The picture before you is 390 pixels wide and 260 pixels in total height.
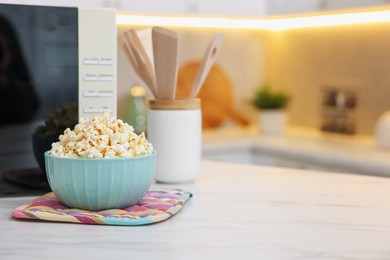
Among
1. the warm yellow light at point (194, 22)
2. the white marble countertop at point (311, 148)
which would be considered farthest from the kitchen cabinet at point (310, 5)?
the white marble countertop at point (311, 148)

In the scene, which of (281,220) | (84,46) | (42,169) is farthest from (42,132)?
(281,220)

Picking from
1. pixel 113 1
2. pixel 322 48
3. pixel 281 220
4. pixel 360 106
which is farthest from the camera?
pixel 322 48

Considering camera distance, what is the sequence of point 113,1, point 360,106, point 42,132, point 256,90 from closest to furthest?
point 42,132 < point 113,1 < point 360,106 < point 256,90

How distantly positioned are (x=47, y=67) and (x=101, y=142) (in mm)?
275

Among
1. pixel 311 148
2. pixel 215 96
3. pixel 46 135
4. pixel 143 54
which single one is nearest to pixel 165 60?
pixel 143 54

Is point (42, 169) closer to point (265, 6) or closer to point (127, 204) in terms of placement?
point (127, 204)

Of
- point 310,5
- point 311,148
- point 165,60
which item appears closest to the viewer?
point 165,60

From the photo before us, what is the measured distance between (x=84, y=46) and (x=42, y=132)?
0.62 feet

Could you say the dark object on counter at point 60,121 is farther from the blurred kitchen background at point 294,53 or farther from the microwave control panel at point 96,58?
the blurred kitchen background at point 294,53

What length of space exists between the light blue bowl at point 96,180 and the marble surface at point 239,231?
5 centimetres

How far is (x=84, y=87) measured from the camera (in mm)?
1223

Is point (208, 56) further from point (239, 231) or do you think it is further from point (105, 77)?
point (239, 231)

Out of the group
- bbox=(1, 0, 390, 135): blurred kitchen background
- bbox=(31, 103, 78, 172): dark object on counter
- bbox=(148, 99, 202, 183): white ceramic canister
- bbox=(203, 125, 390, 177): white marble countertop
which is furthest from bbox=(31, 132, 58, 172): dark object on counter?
bbox=(203, 125, 390, 177): white marble countertop

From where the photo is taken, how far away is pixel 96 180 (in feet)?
3.24
